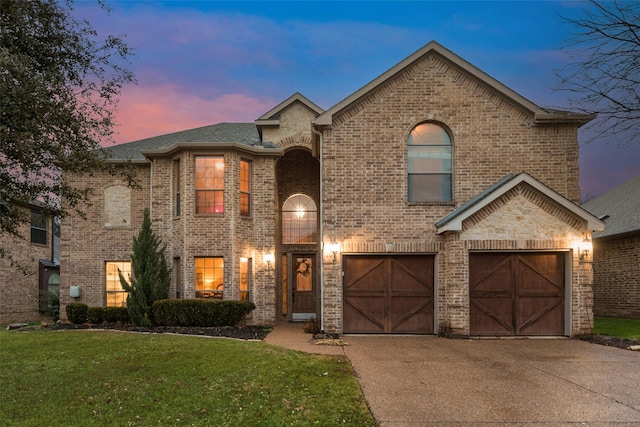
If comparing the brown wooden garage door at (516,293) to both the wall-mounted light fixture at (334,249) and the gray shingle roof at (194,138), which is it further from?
the gray shingle roof at (194,138)

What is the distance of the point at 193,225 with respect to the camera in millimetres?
14781

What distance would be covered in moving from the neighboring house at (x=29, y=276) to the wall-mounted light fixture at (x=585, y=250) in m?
19.9

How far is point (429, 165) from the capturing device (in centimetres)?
1271

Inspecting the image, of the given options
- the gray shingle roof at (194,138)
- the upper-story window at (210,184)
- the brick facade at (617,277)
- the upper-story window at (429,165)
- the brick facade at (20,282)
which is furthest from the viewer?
the brick facade at (20,282)

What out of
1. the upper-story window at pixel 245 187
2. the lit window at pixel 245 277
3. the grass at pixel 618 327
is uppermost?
the upper-story window at pixel 245 187

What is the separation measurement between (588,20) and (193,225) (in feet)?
41.2

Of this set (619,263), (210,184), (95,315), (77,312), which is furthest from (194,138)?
(619,263)

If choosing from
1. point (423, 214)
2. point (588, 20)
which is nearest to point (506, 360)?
point (423, 214)

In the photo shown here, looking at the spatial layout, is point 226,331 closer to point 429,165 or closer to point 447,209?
point 447,209

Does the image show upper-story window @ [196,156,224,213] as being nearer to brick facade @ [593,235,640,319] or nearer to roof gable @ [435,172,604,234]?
roof gable @ [435,172,604,234]

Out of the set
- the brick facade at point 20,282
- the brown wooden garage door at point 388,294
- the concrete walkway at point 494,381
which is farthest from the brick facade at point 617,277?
the brick facade at point 20,282

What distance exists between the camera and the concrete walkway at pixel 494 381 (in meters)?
5.73

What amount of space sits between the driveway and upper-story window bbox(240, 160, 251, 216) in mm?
6596

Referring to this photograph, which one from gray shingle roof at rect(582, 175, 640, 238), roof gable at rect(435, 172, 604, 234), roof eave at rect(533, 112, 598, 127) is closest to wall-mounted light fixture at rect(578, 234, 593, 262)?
roof gable at rect(435, 172, 604, 234)
